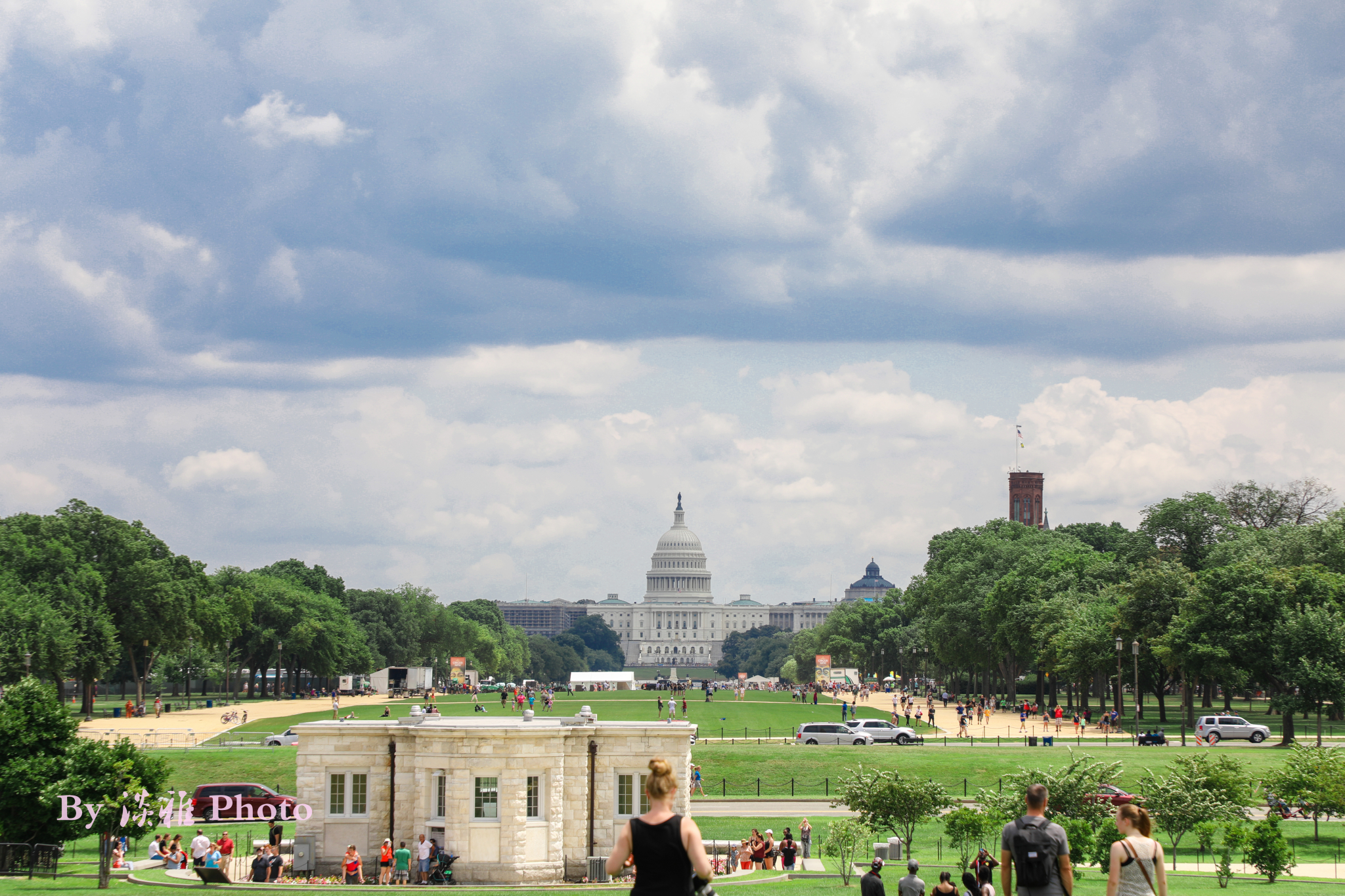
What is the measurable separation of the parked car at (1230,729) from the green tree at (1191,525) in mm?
28703

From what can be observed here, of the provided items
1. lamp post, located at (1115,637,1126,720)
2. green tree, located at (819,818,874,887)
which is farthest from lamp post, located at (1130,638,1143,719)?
green tree, located at (819,818,874,887)

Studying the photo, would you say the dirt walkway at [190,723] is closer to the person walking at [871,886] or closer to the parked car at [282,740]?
the parked car at [282,740]

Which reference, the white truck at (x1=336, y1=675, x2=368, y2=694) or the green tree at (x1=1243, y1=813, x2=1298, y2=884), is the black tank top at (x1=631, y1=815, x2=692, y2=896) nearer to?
the green tree at (x1=1243, y1=813, x2=1298, y2=884)

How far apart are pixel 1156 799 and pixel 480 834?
19.4m

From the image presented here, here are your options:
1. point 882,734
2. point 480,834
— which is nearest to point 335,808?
point 480,834

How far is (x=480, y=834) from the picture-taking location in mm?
34938

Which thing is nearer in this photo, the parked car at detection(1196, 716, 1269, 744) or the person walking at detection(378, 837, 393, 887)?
the person walking at detection(378, 837, 393, 887)

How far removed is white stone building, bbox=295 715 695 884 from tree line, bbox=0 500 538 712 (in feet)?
81.0

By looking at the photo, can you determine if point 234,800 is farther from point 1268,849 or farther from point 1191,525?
point 1191,525

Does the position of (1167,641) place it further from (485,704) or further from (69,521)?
(69,521)

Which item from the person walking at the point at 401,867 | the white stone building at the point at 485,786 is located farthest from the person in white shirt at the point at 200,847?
the person walking at the point at 401,867

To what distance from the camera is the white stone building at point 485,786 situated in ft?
115

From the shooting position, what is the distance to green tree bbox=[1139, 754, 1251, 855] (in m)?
37.8

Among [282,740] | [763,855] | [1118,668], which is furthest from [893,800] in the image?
[282,740]
